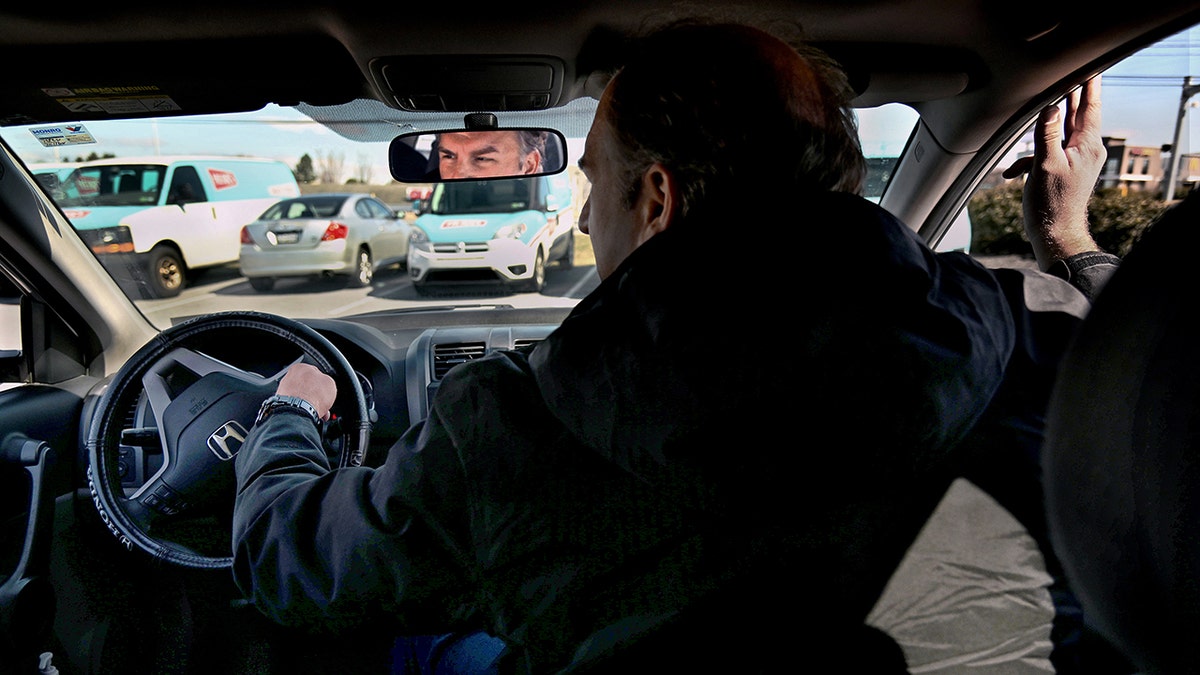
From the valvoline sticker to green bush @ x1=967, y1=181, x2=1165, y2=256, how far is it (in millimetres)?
9041

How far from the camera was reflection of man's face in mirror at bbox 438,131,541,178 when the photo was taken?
9.10 feet

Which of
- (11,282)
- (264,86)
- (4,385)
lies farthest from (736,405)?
(11,282)

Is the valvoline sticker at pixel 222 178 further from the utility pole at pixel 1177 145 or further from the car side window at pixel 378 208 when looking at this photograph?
the utility pole at pixel 1177 145

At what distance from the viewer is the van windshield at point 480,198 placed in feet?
17.6

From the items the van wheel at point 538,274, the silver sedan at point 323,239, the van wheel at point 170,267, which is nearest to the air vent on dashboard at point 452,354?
the van wheel at point 538,274

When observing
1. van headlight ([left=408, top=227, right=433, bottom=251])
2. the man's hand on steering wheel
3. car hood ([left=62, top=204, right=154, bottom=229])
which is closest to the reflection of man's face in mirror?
the man's hand on steering wheel

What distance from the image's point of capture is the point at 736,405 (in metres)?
1.02

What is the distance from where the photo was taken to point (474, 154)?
9.20ft

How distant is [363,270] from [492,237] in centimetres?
513

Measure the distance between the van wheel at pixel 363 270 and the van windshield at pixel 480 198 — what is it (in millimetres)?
3882

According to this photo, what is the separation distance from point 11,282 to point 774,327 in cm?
318

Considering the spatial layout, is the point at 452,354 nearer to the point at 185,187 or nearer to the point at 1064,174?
the point at 1064,174

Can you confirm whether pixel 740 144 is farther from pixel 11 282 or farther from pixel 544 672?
pixel 11 282

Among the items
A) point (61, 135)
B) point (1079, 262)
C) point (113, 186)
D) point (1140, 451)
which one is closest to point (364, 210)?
point (113, 186)
